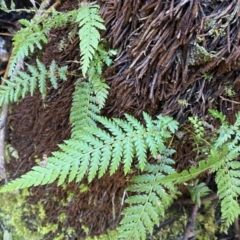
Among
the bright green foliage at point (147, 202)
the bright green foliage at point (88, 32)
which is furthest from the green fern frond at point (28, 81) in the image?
the bright green foliage at point (147, 202)

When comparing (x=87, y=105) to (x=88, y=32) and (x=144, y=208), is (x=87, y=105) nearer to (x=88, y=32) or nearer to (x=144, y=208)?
(x=88, y=32)

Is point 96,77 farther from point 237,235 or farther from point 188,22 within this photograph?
point 237,235

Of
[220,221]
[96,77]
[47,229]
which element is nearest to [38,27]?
[96,77]

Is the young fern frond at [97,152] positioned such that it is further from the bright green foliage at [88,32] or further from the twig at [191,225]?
the twig at [191,225]

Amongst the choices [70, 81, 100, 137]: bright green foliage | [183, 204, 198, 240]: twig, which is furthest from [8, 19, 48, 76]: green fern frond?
[183, 204, 198, 240]: twig

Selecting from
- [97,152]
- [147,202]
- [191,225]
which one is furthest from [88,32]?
[191,225]

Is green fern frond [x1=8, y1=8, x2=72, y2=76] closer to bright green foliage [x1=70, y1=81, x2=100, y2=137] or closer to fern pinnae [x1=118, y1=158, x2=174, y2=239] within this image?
bright green foliage [x1=70, y1=81, x2=100, y2=137]

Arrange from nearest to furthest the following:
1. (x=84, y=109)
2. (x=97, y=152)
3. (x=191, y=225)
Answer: (x=97, y=152) < (x=84, y=109) < (x=191, y=225)
